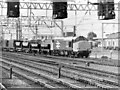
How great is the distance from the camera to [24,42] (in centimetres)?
6025

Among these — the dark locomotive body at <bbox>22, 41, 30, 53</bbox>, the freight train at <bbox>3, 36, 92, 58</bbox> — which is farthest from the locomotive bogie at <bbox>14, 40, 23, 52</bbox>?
the dark locomotive body at <bbox>22, 41, 30, 53</bbox>

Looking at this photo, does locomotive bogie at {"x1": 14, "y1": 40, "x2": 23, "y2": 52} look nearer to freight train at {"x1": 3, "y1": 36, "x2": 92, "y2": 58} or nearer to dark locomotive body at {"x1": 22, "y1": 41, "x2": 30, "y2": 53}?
freight train at {"x1": 3, "y1": 36, "x2": 92, "y2": 58}

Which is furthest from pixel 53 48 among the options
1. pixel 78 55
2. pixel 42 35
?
pixel 42 35

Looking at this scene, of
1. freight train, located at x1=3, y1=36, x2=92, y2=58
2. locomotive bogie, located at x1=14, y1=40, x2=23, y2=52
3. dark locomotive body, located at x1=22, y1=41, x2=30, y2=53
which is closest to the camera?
freight train, located at x1=3, y1=36, x2=92, y2=58

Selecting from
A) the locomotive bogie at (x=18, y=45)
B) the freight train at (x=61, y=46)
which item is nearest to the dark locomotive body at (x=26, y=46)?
the freight train at (x=61, y=46)

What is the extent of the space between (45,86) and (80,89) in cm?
191

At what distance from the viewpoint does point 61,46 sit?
147ft

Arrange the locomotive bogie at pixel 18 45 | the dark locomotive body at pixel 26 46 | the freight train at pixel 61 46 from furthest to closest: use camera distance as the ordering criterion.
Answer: the locomotive bogie at pixel 18 45 < the dark locomotive body at pixel 26 46 < the freight train at pixel 61 46

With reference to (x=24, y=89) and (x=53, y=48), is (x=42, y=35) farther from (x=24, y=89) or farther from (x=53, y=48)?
(x=24, y=89)

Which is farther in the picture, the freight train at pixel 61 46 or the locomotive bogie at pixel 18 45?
the locomotive bogie at pixel 18 45

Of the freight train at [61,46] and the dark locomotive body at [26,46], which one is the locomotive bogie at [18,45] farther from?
the dark locomotive body at [26,46]

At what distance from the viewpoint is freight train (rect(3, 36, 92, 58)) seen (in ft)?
133

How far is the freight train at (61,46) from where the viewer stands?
1601 inches

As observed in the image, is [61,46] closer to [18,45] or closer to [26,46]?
[26,46]
